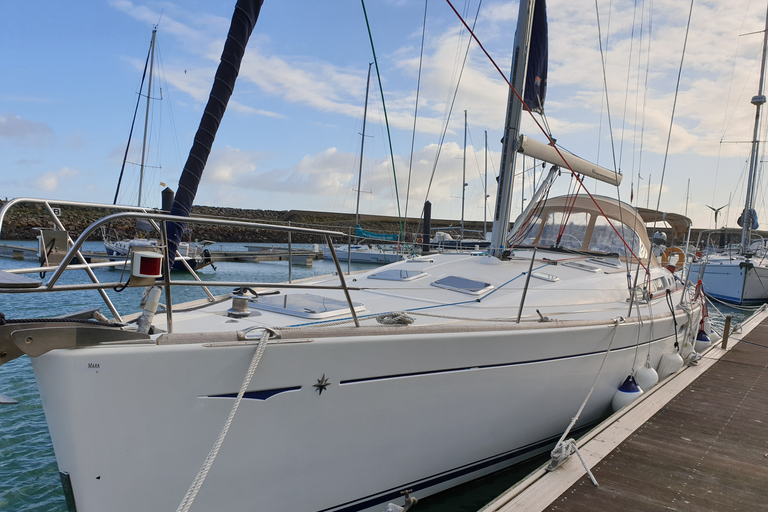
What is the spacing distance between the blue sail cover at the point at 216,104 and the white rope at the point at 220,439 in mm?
2370

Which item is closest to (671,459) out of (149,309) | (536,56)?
(149,309)

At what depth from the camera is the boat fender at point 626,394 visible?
5.41 m

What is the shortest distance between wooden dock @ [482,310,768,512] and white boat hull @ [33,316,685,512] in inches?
22.6

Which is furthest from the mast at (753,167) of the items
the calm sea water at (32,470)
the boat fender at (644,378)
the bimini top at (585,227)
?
the calm sea water at (32,470)

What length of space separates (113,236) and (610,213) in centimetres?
3117

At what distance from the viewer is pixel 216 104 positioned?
Result: 182 inches

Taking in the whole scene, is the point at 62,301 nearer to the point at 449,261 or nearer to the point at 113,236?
the point at 449,261

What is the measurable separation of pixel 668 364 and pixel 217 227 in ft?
81.2

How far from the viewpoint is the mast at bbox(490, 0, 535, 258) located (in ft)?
19.8

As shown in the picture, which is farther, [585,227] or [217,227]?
[217,227]

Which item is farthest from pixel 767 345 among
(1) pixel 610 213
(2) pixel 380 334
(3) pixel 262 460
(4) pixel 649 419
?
(3) pixel 262 460

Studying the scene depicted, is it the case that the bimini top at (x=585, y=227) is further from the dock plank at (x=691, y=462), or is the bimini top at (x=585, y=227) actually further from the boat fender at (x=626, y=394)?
the dock plank at (x=691, y=462)

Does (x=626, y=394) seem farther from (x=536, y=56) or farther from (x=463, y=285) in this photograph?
(x=536, y=56)

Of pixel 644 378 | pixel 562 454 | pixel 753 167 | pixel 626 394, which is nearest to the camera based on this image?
pixel 562 454
